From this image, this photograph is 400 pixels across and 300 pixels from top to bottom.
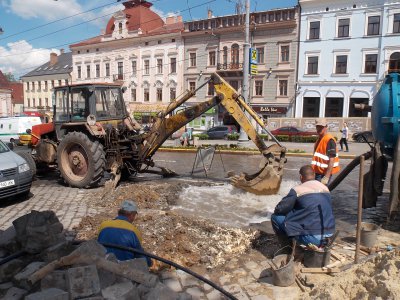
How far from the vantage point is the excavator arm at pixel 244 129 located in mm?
7812

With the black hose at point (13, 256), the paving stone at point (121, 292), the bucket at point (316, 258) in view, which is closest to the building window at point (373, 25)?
the bucket at point (316, 258)

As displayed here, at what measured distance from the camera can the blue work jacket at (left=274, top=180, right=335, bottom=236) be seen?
4273 millimetres

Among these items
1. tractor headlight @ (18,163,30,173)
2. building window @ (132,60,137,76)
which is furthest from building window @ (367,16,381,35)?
tractor headlight @ (18,163,30,173)

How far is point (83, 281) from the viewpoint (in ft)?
9.58

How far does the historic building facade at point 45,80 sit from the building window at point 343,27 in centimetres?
3628

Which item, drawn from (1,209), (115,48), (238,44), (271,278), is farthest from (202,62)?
(271,278)

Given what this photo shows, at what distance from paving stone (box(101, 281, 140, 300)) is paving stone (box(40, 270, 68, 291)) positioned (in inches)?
13.8

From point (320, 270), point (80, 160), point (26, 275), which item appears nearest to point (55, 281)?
point (26, 275)

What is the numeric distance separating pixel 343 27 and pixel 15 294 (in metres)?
34.1

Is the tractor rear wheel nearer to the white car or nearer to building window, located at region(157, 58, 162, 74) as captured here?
the white car

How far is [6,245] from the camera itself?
3900 mm

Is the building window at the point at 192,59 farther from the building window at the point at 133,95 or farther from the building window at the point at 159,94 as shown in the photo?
the building window at the point at 133,95

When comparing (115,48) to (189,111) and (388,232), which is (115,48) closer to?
(189,111)

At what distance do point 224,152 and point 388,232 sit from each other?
450 inches
